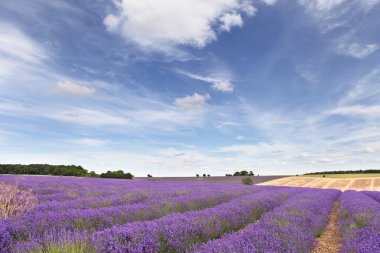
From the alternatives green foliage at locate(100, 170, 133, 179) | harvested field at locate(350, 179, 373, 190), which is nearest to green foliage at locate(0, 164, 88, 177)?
green foliage at locate(100, 170, 133, 179)

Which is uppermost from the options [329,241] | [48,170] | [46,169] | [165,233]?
[46,169]

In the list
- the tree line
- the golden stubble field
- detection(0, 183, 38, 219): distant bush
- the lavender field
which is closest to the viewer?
the lavender field

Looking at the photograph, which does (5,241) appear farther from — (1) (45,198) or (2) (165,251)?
(1) (45,198)

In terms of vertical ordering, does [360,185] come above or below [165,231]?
above

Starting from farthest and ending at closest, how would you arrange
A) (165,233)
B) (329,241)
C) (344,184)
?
(344,184) → (329,241) → (165,233)

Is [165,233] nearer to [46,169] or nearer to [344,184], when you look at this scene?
[344,184]

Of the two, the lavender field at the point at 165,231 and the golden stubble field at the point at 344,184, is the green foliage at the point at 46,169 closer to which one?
the golden stubble field at the point at 344,184

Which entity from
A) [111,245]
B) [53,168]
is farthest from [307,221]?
[53,168]

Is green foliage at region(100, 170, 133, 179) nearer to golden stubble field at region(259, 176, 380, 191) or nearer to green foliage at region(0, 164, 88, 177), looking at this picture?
green foliage at region(0, 164, 88, 177)

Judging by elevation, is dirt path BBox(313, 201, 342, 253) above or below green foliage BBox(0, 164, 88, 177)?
below

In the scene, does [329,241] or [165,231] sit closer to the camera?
[165,231]

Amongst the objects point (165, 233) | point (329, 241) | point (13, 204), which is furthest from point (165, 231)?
point (13, 204)

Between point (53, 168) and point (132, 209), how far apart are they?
1428 inches

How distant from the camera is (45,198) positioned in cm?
927
